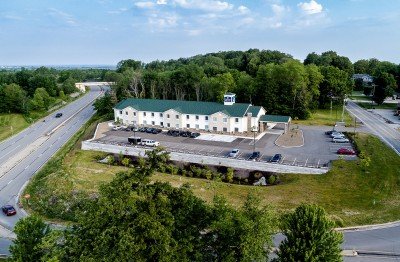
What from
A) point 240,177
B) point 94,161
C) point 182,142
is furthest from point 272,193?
point 94,161

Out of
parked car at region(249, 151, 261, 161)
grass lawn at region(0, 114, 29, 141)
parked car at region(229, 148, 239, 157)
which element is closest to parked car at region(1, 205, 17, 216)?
parked car at region(229, 148, 239, 157)

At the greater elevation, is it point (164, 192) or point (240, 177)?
point (164, 192)

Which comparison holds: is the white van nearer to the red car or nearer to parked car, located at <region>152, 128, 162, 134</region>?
parked car, located at <region>152, 128, 162, 134</region>

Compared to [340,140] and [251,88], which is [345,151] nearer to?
[340,140]

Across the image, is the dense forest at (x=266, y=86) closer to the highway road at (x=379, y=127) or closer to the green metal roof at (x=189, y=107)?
the highway road at (x=379, y=127)

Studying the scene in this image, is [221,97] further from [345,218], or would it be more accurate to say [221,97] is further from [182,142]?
[345,218]

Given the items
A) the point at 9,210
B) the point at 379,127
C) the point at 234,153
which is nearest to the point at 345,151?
the point at 234,153

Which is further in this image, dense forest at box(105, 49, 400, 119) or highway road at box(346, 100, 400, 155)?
dense forest at box(105, 49, 400, 119)
